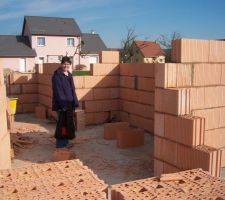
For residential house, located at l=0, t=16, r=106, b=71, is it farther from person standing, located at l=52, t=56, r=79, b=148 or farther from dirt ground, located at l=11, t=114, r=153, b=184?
person standing, located at l=52, t=56, r=79, b=148

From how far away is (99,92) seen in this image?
10.1 metres

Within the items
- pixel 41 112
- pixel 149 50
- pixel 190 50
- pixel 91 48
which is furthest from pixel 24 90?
pixel 149 50

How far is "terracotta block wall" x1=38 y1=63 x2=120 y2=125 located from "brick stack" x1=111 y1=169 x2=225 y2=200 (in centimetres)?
688

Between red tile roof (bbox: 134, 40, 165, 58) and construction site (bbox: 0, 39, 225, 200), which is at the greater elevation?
red tile roof (bbox: 134, 40, 165, 58)

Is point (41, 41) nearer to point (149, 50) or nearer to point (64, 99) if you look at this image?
point (149, 50)

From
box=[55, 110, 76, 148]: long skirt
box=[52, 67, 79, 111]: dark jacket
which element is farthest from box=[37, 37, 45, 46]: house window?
box=[55, 110, 76, 148]: long skirt

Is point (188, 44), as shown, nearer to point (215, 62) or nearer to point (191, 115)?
point (215, 62)

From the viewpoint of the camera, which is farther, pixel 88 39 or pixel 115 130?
pixel 88 39

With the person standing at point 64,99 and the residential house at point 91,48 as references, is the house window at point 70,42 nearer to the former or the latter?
the residential house at point 91,48

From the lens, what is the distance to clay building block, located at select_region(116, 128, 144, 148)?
721 centimetres

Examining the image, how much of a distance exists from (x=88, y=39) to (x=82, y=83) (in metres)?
38.6

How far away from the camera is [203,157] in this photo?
4.39 m

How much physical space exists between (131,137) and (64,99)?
1826mm

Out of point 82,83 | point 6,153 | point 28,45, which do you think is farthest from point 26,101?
point 28,45
